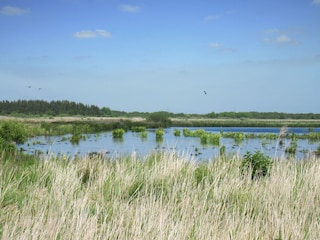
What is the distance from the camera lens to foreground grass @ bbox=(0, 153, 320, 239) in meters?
4.41

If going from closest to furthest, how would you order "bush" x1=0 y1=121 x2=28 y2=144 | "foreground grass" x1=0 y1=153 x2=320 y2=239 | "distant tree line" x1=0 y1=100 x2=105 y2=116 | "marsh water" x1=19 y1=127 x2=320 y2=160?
"foreground grass" x1=0 y1=153 x2=320 y2=239
"marsh water" x1=19 y1=127 x2=320 y2=160
"bush" x1=0 y1=121 x2=28 y2=144
"distant tree line" x1=0 y1=100 x2=105 y2=116

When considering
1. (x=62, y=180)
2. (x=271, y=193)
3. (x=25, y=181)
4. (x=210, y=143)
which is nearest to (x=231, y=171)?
(x=271, y=193)

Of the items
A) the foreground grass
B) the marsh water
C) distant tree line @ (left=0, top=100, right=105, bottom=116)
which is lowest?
the marsh water

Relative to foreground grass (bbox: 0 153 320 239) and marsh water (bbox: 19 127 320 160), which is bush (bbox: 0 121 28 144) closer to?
marsh water (bbox: 19 127 320 160)

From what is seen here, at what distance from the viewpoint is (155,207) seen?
525 cm

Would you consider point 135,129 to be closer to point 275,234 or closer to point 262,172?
point 262,172

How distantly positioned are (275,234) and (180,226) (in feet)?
4.03

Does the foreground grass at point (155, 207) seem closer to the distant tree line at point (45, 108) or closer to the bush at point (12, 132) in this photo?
the bush at point (12, 132)

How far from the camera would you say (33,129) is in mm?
37562

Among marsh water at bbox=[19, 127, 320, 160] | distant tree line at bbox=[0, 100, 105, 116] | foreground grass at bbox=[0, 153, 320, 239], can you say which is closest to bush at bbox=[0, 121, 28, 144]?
marsh water at bbox=[19, 127, 320, 160]

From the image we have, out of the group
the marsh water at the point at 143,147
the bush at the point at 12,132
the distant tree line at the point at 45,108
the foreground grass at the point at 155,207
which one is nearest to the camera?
the foreground grass at the point at 155,207

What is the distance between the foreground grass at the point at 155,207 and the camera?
14.5 ft

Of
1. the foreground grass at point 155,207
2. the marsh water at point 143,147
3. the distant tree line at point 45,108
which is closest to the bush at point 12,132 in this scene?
the marsh water at point 143,147

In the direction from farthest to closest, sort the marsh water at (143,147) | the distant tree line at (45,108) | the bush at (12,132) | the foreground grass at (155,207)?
the distant tree line at (45,108) < the bush at (12,132) < the marsh water at (143,147) < the foreground grass at (155,207)
